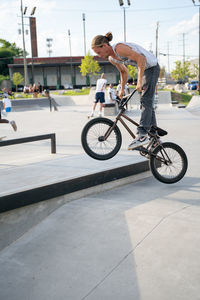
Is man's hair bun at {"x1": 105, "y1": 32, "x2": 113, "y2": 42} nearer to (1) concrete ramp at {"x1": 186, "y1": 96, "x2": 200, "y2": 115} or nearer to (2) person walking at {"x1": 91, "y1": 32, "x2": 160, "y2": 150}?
(2) person walking at {"x1": 91, "y1": 32, "x2": 160, "y2": 150}

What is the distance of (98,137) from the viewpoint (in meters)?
5.03

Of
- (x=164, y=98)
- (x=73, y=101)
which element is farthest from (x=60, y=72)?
(x=164, y=98)

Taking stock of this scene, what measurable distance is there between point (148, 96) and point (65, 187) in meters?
1.79

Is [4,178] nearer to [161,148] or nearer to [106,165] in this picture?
[106,165]

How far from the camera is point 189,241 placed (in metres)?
3.26

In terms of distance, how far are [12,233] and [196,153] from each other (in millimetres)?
5193

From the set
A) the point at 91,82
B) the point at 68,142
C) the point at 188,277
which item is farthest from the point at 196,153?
the point at 91,82

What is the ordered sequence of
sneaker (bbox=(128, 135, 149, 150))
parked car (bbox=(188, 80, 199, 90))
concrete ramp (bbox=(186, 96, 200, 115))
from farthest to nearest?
parked car (bbox=(188, 80, 199, 90))
concrete ramp (bbox=(186, 96, 200, 115))
sneaker (bbox=(128, 135, 149, 150))

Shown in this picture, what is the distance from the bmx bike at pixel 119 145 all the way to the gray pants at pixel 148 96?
136 millimetres

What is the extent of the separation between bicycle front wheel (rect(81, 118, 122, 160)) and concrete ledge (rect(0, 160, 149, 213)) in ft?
1.13

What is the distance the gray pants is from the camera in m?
4.78

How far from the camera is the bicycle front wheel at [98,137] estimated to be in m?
4.98

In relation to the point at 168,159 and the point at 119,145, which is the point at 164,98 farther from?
the point at 119,145

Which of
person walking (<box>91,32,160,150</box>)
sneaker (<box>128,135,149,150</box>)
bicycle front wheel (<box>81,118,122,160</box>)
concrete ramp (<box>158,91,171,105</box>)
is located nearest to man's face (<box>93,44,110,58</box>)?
person walking (<box>91,32,160,150</box>)
